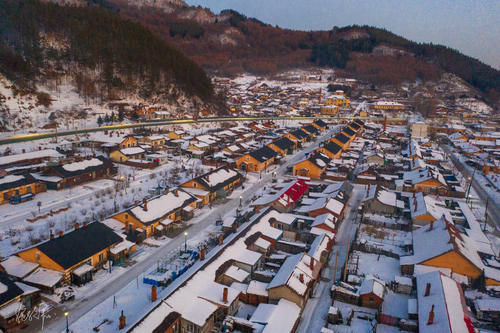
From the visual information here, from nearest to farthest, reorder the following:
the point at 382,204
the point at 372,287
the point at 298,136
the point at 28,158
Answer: the point at 372,287 → the point at 382,204 → the point at 28,158 → the point at 298,136

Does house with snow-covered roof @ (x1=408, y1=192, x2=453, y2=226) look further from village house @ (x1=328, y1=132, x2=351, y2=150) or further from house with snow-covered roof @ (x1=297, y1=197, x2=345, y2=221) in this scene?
village house @ (x1=328, y1=132, x2=351, y2=150)

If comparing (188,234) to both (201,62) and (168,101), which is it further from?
(201,62)

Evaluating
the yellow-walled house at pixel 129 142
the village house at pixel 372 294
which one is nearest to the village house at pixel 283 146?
the yellow-walled house at pixel 129 142

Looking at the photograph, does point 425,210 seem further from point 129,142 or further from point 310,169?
point 129,142

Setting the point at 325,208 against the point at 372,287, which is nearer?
the point at 372,287

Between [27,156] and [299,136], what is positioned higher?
[299,136]

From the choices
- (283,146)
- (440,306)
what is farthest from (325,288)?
(283,146)

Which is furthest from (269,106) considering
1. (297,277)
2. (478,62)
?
(478,62)

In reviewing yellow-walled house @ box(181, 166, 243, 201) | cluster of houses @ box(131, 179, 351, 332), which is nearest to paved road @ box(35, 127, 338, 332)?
yellow-walled house @ box(181, 166, 243, 201)
